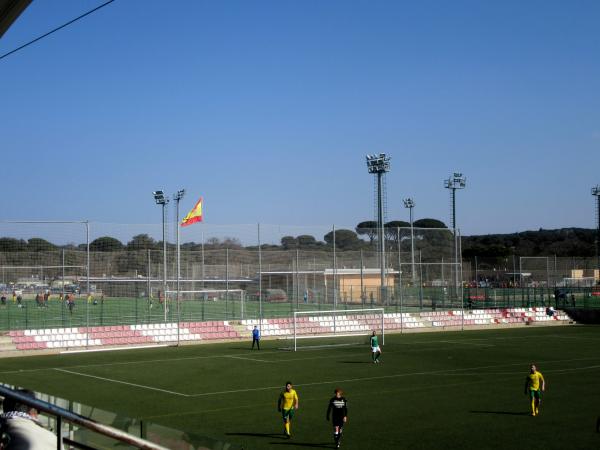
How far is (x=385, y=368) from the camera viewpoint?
111ft

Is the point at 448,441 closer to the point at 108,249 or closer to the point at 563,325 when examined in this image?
the point at 108,249

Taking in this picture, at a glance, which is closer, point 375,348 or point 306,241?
point 375,348

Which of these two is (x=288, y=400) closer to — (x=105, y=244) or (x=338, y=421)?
(x=338, y=421)

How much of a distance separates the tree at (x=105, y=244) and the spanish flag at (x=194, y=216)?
5.17 m

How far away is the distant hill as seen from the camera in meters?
154

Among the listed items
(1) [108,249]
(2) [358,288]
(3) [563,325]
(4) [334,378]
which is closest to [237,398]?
(4) [334,378]

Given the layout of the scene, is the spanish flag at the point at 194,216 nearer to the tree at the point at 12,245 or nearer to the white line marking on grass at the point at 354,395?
the tree at the point at 12,245

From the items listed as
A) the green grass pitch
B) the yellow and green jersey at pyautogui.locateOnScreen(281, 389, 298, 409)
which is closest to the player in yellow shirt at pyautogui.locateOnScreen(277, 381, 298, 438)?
the yellow and green jersey at pyautogui.locateOnScreen(281, 389, 298, 409)

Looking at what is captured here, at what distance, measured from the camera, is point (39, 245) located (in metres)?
43.2

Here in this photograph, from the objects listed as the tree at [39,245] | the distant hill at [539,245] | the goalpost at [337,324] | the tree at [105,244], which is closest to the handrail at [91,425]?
the tree at [39,245]

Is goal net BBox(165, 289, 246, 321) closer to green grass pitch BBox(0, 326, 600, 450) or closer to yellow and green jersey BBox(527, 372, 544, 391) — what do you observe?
green grass pitch BBox(0, 326, 600, 450)

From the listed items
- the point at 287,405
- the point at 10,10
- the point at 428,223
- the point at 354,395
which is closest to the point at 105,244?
the point at 354,395

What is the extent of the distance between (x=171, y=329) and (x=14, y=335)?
359 inches

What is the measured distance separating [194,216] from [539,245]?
149 meters
